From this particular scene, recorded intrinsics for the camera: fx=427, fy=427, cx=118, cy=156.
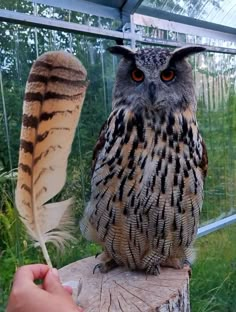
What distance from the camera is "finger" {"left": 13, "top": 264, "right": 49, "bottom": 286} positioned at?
2.51 ft

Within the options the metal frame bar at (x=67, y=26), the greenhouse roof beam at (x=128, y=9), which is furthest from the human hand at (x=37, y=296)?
the greenhouse roof beam at (x=128, y=9)

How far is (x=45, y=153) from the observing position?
981mm

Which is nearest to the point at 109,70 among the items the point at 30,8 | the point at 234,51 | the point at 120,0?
the point at 120,0

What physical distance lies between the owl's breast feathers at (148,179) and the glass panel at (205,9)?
115 cm

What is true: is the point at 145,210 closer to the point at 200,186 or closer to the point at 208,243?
the point at 200,186

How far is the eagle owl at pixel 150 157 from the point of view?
1.19 metres

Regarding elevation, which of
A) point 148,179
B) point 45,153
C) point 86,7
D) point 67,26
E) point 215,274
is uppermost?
point 86,7

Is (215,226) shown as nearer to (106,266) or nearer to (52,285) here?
(106,266)

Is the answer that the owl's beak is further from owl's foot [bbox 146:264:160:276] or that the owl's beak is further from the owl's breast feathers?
owl's foot [bbox 146:264:160:276]

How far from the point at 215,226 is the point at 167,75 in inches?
70.1

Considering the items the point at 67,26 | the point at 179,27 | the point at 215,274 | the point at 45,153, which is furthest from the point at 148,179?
the point at 215,274

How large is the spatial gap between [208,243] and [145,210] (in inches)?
65.6

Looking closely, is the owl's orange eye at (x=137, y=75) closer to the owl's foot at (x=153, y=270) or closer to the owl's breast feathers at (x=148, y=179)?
the owl's breast feathers at (x=148, y=179)

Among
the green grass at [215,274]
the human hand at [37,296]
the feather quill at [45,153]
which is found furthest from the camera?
the green grass at [215,274]
